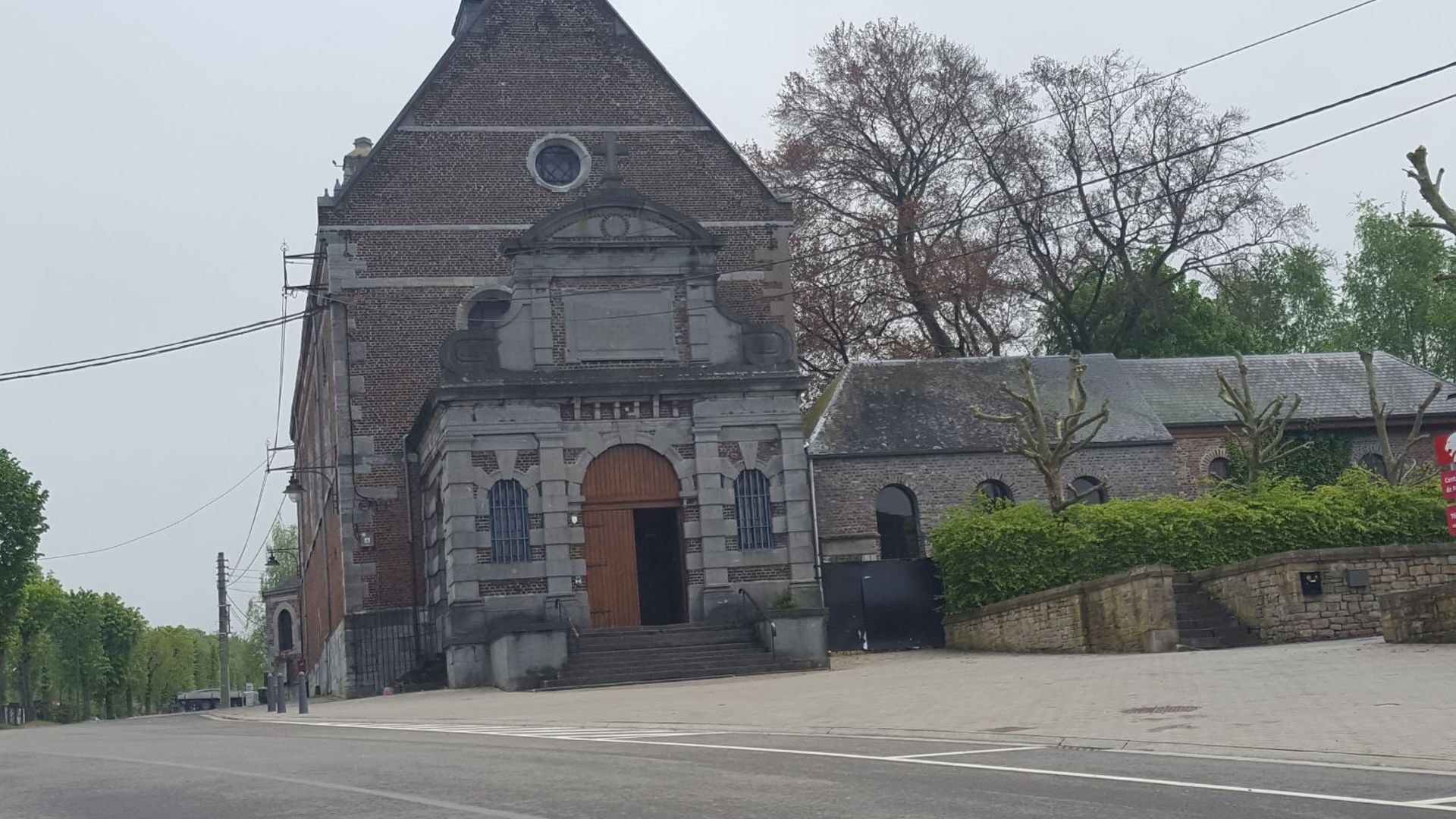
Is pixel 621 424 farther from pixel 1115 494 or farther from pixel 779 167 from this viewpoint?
pixel 779 167

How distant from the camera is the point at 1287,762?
437 inches

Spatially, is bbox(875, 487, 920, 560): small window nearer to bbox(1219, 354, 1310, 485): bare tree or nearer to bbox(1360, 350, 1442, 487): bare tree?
bbox(1219, 354, 1310, 485): bare tree

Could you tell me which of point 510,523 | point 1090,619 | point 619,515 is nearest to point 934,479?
point 619,515

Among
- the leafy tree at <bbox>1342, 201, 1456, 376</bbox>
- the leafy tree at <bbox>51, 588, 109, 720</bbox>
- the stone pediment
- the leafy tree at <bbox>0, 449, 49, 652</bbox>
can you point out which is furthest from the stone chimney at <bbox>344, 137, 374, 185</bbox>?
the leafy tree at <bbox>51, 588, 109, 720</bbox>

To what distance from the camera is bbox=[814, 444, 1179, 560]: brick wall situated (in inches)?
1324

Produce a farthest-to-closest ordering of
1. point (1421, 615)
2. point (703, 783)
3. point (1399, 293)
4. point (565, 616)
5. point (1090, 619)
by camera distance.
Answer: point (1399, 293) < point (565, 616) < point (1090, 619) < point (1421, 615) < point (703, 783)

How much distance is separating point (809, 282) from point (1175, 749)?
33924 mm

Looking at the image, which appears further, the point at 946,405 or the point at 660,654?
the point at 946,405

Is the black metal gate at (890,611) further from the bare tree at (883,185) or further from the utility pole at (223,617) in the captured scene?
the utility pole at (223,617)

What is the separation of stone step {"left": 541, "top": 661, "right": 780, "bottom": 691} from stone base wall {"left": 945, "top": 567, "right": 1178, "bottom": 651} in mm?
4583

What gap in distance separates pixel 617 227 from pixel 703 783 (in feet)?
65.3

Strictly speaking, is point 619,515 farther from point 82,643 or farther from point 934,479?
point 82,643

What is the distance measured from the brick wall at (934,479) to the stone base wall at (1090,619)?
4.16m

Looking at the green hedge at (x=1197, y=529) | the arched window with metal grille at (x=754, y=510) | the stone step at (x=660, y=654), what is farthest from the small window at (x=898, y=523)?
the stone step at (x=660, y=654)
